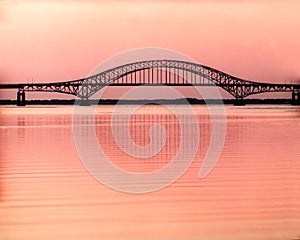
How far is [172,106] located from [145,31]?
0.48m

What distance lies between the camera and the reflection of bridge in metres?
2.21

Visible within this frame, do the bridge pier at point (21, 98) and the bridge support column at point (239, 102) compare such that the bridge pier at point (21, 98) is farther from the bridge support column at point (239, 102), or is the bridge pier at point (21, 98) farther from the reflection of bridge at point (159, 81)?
the bridge support column at point (239, 102)

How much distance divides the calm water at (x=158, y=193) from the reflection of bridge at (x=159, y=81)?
A: 14 centimetres

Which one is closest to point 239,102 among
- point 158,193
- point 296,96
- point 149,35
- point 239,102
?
point 239,102

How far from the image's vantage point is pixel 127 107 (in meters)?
2.68

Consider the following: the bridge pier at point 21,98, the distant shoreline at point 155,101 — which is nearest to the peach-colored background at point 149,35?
the bridge pier at point 21,98

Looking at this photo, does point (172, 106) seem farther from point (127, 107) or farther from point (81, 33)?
point (81, 33)

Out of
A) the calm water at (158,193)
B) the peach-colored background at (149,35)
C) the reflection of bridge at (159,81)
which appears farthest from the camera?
the reflection of bridge at (159,81)

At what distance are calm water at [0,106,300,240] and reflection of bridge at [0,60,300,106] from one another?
0.14 metres

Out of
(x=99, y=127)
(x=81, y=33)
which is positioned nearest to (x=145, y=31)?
(x=81, y=33)

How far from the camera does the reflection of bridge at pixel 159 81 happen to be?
7.25 ft

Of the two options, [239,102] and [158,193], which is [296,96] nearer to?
[239,102]

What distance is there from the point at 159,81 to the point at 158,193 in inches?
24.1

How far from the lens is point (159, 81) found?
2391 mm
